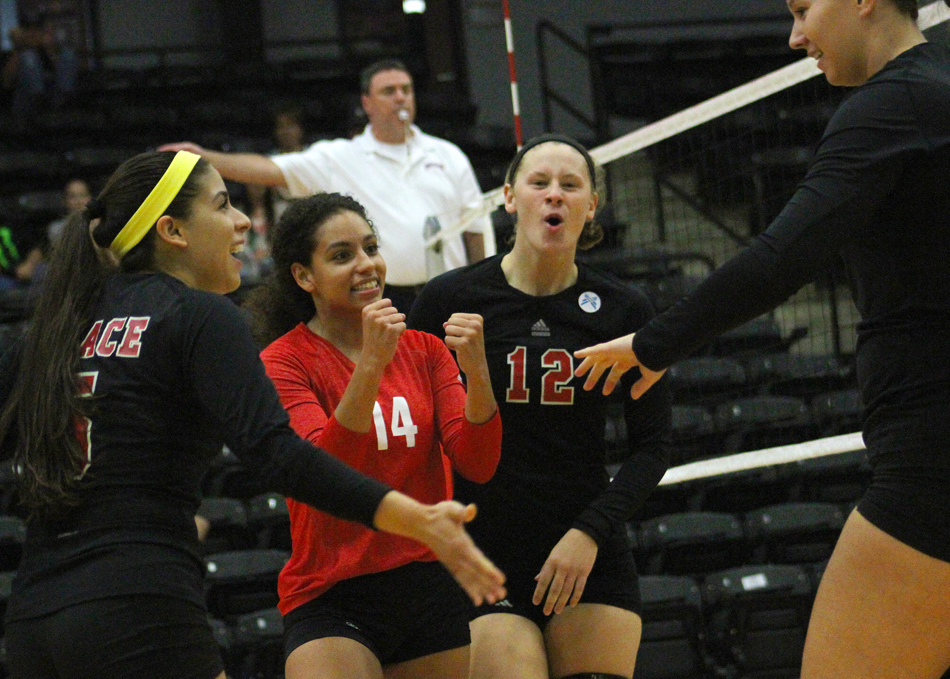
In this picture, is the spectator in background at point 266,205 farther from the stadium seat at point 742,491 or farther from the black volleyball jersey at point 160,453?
the black volleyball jersey at point 160,453

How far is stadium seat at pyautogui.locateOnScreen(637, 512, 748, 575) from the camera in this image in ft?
22.5

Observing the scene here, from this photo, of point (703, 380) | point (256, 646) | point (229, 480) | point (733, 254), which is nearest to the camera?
point (256, 646)

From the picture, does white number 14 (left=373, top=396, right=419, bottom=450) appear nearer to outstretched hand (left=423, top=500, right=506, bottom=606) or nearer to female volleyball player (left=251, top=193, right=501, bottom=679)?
female volleyball player (left=251, top=193, right=501, bottom=679)

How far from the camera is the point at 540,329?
11.8 feet

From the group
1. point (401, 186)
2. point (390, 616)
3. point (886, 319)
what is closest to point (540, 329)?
point (390, 616)

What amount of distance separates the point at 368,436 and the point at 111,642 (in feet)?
3.23

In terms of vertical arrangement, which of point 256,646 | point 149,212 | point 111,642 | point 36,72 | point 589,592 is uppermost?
point 36,72

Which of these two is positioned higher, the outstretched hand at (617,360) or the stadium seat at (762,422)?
the outstretched hand at (617,360)

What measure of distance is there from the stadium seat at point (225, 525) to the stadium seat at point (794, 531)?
295 cm

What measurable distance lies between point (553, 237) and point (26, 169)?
10.1 metres

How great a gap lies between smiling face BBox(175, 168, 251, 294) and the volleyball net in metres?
1.47

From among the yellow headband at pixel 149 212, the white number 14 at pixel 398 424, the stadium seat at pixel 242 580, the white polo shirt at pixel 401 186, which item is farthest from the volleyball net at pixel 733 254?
the stadium seat at pixel 242 580

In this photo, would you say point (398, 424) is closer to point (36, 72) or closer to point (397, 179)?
point (397, 179)

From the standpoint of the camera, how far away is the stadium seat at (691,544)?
686 cm
